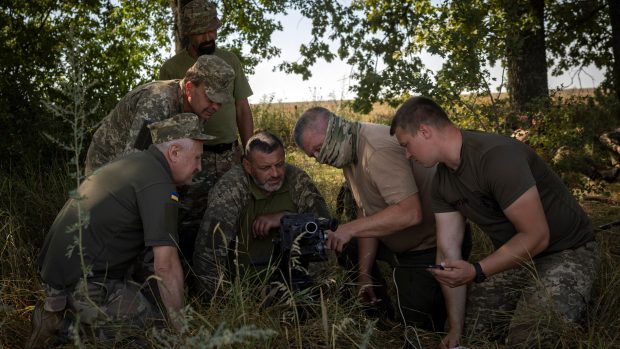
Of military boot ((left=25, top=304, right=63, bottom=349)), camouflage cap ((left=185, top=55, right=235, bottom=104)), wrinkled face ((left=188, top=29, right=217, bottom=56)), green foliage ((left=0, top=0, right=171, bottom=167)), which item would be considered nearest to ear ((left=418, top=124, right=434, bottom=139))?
camouflage cap ((left=185, top=55, right=235, bottom=104))

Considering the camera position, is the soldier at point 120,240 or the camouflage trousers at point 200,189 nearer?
the soldier at point 120,240

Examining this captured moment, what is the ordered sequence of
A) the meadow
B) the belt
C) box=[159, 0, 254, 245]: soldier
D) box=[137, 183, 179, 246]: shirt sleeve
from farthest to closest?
the belt → box=[159, 0, 254, 245]: soldier → box=[137, 183, 179, 246]: shirt sleeve → the meadow

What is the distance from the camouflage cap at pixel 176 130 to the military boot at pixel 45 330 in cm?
113

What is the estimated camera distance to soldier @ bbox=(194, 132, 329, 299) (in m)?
4.52

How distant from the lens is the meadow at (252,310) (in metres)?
3.24

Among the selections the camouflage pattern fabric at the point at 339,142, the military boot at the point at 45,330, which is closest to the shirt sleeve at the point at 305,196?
the camouflage pattern fabric at the point at 339,142

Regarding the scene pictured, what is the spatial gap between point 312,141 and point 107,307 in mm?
1566

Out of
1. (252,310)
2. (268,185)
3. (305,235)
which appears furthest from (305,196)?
(252,310)

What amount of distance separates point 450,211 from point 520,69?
6549 millimetres

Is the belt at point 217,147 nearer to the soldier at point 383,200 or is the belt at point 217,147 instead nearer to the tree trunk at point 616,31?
the soldier at point 383,200

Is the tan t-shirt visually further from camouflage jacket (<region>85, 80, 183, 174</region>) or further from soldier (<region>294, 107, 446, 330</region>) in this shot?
camouflage jacket (<region>85, 80, 183, 174</region>)

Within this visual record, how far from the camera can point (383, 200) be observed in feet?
14.5

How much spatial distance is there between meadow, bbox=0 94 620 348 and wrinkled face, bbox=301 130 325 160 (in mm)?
827

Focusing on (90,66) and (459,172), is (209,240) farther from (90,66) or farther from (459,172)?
(90,66)
